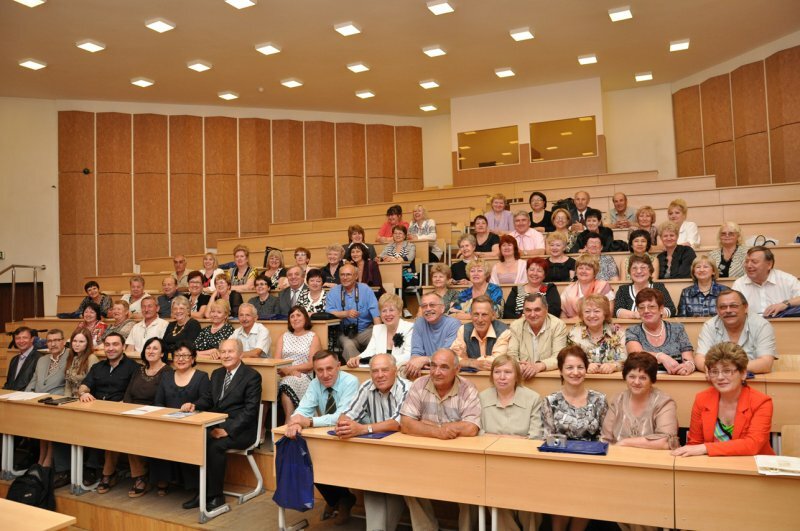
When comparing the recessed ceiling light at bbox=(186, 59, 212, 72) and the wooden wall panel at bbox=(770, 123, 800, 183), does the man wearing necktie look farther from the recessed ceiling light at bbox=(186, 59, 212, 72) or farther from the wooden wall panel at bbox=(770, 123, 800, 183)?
the wooden wall panel at bbox=(770, 123, 800, 183)

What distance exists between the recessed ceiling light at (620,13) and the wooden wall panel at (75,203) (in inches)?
302

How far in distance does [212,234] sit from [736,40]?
803cm

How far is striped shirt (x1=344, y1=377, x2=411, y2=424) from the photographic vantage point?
11.7ft

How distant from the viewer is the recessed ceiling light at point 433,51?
27.2 feet

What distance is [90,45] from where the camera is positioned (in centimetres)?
762

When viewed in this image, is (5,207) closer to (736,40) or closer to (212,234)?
(212,234)

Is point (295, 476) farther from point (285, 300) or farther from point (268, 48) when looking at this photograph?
point (268, 48)

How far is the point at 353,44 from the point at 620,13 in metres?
3.17

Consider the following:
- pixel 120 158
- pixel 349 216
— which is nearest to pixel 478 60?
pixel 349 216

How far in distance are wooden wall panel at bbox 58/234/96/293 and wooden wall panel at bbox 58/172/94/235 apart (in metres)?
0.12

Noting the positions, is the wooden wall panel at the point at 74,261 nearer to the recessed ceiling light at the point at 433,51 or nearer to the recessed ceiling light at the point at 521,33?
the recessed ceiling light at the point at 433,51

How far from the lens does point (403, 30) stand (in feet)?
25.3

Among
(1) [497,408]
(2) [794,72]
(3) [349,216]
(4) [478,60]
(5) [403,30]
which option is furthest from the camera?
(3) [349,216]

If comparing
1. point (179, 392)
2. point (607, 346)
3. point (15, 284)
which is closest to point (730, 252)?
point (607, 346)
